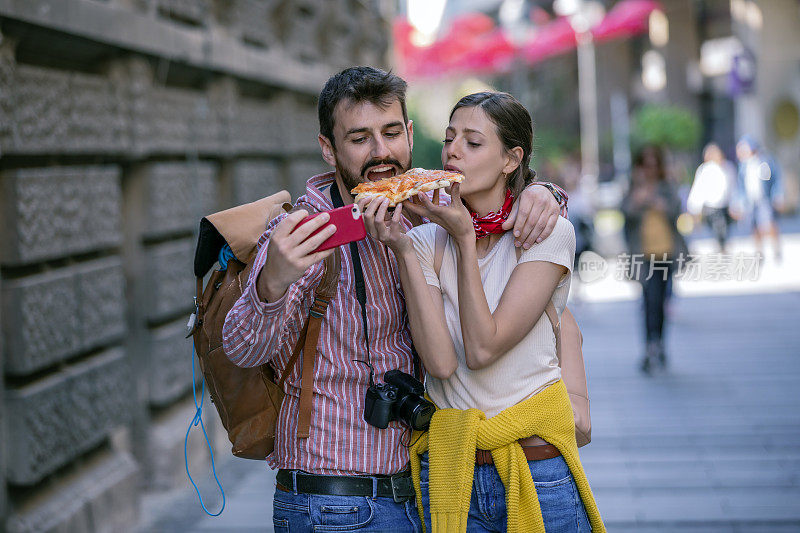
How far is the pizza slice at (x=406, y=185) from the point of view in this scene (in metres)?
2.45

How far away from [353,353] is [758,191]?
1657 cm

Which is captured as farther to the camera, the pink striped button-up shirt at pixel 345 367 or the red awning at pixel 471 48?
the red awning at pixel 471 48

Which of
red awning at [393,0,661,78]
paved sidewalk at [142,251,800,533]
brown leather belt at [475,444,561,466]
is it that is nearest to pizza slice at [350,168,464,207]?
brown leather belt at [475,444,561,466]

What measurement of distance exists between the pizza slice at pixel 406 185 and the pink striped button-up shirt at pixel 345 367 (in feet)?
0.79

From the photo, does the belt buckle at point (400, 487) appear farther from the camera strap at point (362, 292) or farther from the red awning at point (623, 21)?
the red awning at point (623, 21)

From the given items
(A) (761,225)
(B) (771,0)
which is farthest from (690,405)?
(B) (771,0)

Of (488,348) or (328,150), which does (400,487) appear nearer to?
(488,348)

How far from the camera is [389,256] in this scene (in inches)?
108

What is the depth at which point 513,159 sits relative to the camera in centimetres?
278

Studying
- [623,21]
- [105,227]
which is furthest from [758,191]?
[623,21]

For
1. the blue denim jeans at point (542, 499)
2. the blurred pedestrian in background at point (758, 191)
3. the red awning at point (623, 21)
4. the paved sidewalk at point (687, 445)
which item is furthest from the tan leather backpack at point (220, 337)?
the red awning at point (623, 21)

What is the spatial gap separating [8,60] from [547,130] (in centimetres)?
4005

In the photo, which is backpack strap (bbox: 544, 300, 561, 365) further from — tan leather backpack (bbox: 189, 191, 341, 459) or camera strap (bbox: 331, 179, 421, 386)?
tan leather backpack (bbox: 189, 191, 341, 459)

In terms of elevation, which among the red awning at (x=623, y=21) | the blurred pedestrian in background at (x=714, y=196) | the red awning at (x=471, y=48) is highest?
the red awning at (x=623, y=21)
